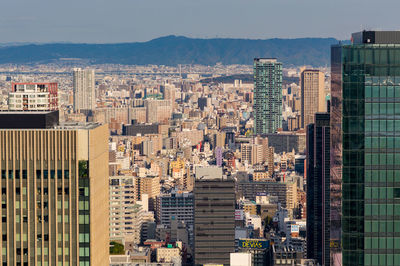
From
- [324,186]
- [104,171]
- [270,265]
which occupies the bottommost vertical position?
[270,265]

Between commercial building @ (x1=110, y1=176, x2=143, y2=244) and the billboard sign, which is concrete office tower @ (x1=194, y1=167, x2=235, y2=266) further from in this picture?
commercial building @ (x1=110, y1=176, x2=143, y2=244)

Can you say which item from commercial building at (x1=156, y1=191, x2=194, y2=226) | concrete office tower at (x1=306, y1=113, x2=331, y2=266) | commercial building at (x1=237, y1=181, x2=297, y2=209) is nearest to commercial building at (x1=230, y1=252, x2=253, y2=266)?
concrete office tower at (x1=306, y1=113, x2=331, y2=266)

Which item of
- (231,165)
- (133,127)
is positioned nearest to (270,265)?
(231,165)

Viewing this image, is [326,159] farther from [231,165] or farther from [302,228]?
[231,165]

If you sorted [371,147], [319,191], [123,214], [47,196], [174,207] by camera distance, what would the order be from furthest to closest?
[174,207]
[123,214]
[319,191]
[371,147]
[47,196]

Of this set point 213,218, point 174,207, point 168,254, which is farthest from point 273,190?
point 213,218

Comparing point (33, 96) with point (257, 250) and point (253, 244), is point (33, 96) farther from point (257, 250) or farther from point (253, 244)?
point (253, 244)
